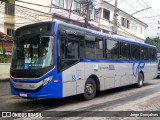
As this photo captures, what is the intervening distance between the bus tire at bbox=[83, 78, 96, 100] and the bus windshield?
2482 mm

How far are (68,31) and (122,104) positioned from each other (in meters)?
3.44

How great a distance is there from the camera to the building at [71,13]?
2300cm

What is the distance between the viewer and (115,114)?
8.33 metres

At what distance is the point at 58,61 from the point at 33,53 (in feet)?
3.12

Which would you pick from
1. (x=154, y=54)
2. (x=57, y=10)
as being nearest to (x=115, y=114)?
(x=154, y=54)

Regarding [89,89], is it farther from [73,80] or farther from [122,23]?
[122,23]

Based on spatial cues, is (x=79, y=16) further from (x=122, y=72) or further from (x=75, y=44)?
(x=75, y=44)

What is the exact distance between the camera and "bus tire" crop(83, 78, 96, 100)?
35.6ft

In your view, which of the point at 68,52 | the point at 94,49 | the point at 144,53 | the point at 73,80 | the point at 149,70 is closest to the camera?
the point at 68,52

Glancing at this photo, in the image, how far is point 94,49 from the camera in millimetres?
11516

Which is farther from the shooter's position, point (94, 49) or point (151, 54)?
point (151, 54)

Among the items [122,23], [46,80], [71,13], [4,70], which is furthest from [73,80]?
[122,23]

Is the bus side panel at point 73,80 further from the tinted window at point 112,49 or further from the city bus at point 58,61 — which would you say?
the tinted window at point 112,49

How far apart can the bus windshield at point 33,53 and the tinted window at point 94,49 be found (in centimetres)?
232
